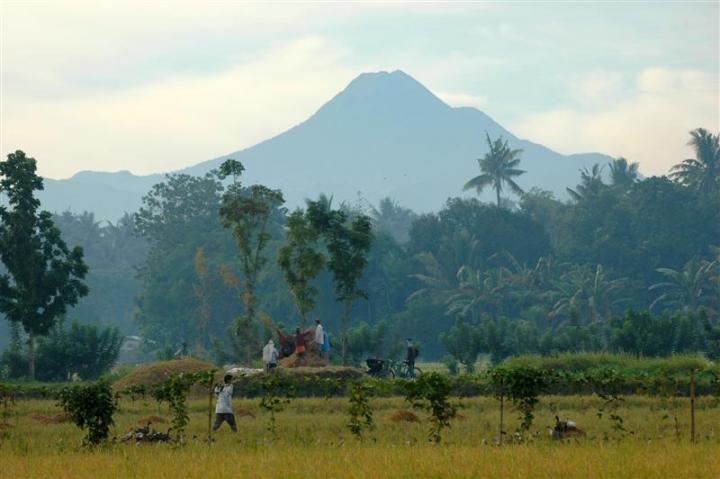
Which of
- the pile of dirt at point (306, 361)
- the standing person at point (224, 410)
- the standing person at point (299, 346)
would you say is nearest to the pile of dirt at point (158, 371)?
the pile of dirt at point (306, 361)

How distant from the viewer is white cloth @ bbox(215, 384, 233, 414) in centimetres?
2473

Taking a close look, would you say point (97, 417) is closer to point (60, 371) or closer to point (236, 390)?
point (236, 390)

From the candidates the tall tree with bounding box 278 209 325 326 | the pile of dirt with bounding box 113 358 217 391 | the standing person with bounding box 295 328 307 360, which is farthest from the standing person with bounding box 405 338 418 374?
the pile of dirt with bounding box 113 358 217 391

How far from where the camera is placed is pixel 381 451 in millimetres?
20047

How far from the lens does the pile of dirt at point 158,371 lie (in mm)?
38106

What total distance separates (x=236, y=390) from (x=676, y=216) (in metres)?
58.2

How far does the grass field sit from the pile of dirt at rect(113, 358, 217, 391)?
9.08 metres

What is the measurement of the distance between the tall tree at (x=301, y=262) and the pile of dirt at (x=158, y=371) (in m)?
6.38

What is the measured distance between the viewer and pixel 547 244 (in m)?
92.2

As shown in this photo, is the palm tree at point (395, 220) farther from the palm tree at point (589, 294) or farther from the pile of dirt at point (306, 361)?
the pile of dirt at point (306, 361)

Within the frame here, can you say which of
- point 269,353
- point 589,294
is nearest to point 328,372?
point 269,353

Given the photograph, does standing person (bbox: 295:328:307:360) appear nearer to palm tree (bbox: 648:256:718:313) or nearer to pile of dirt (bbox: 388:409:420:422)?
pile of dirt (bbox: 388:409:420:422)

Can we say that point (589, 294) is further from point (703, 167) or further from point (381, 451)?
point (381, 451)

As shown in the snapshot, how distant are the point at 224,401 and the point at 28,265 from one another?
22529 millimetres
